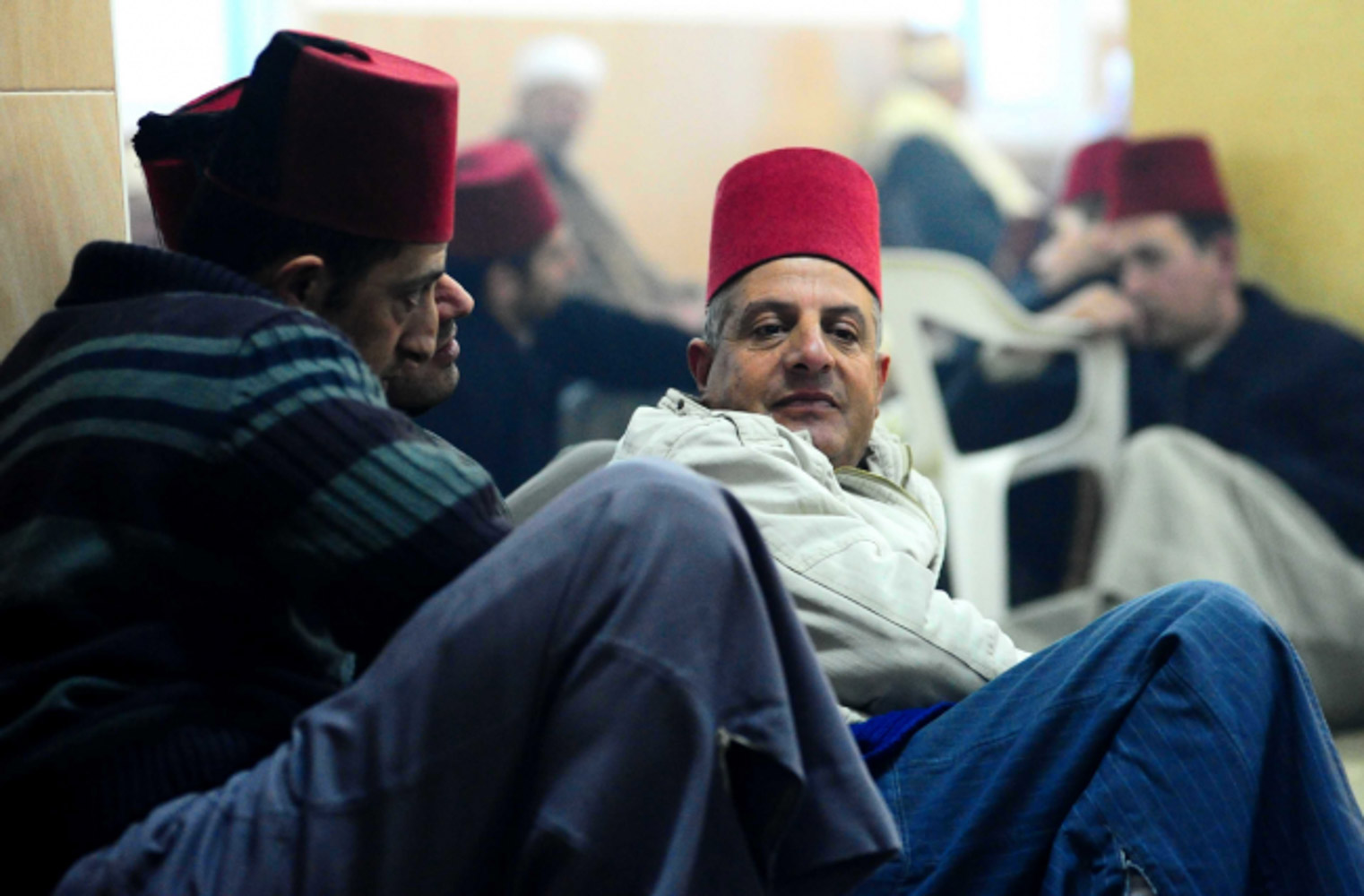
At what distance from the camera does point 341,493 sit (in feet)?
4.07

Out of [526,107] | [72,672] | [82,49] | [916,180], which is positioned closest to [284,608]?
[72,672]

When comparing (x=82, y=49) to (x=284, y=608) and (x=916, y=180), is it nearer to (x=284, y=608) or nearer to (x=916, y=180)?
(x=284, y=608)

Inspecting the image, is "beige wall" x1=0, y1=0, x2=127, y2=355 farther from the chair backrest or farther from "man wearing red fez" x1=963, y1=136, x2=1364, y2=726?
"man wearing red fez" x1=963, y1=136, x2=1364, y2=726

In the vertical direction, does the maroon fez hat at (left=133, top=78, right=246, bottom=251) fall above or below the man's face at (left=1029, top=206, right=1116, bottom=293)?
above

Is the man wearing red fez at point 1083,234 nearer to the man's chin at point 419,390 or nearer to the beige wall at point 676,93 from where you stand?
the beige wall at point 676,93

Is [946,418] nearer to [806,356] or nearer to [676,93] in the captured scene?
[806,356]

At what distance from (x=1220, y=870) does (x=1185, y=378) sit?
3679 millimetres

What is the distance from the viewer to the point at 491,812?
1185 mm

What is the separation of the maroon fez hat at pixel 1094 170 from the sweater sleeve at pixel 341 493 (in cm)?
414

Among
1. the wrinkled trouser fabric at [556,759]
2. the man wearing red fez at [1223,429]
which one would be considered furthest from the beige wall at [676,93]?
the wrinkled trouser fabric at [556,759]

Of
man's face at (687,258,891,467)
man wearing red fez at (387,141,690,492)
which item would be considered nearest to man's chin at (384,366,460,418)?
man's face at (687,258,891,467)

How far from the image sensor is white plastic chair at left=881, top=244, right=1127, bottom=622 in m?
4.61

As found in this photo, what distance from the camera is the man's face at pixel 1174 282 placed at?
4.85 meters

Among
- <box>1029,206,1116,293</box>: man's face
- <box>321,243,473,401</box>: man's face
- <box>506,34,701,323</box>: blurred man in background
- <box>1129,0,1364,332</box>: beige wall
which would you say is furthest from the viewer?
<box>506,34,701,323</box>: blurred man in background
